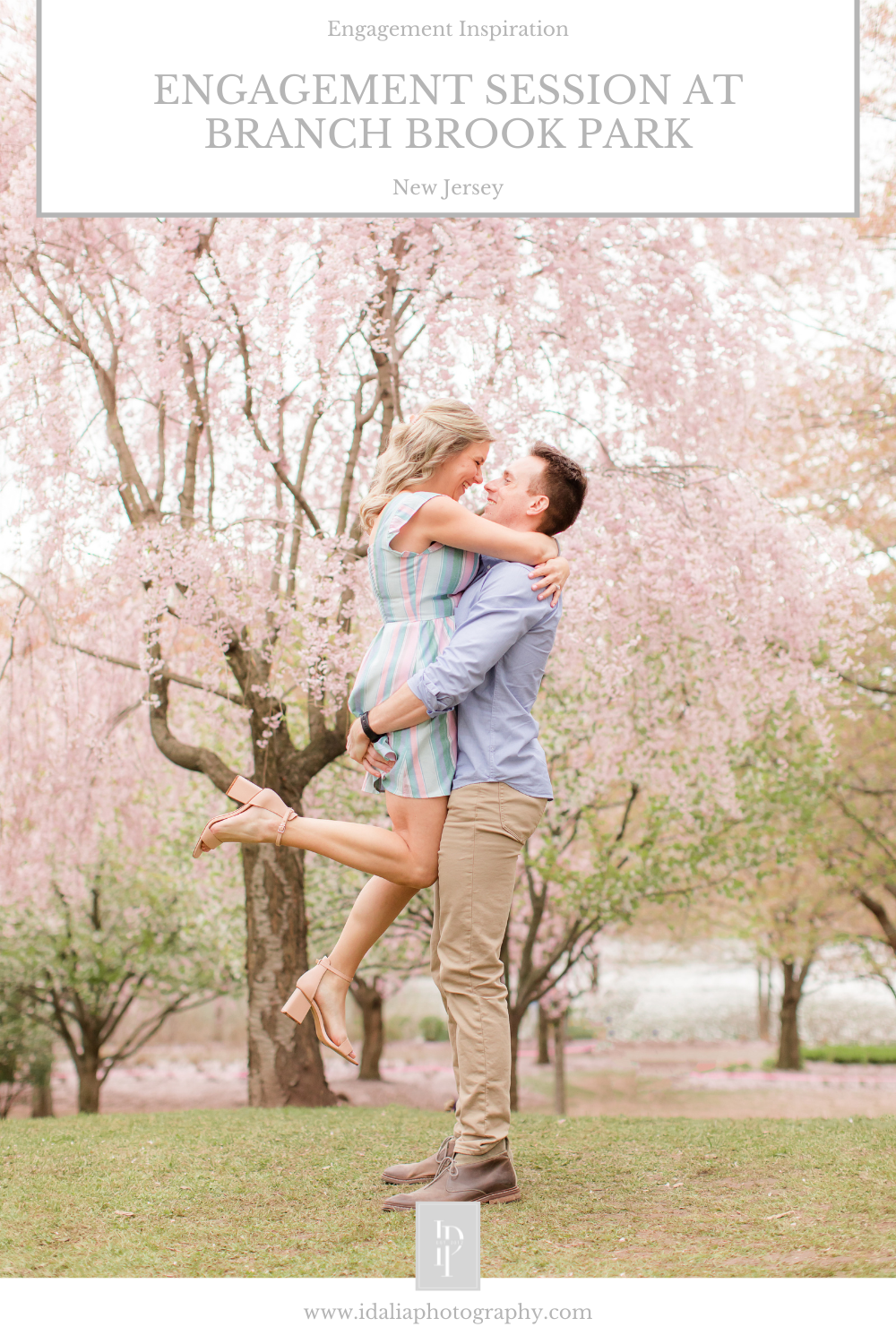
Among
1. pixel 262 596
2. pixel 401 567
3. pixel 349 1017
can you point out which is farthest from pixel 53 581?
pixel 349 1017

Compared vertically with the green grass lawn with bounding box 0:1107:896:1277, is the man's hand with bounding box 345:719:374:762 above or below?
above

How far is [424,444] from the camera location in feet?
11.2

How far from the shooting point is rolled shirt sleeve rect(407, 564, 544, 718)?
10.0 feet

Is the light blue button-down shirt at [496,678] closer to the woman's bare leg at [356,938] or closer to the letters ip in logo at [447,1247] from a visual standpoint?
the woman's bare leg at [356,938]

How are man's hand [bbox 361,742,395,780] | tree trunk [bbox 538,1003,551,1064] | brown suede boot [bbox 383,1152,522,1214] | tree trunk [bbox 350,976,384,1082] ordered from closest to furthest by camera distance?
brown suede boot [bbox 383,1152,522,1214]
man's hand [bbox 361,742,395,780]
tree trunk [bbox 350,976,384,1082]
tree trunk [bbox 538,1003,551,1064]

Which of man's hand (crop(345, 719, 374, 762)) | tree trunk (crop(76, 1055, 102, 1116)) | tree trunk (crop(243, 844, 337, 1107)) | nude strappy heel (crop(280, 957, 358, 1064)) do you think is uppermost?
man's hand (crop(345, 719, 374, 762))

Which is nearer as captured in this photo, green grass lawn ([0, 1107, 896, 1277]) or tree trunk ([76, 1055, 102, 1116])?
green grass lawn ([0, 1107, 896, 1277])

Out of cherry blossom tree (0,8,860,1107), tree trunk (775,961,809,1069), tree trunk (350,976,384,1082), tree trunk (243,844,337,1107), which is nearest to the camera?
cherry blossom tree (0,8,860,1107)

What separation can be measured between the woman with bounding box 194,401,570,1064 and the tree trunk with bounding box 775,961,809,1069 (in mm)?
16571

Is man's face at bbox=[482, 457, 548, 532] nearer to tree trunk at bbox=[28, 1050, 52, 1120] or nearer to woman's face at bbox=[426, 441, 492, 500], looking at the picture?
woman's face at bbox=[426, 441, 492, 500]

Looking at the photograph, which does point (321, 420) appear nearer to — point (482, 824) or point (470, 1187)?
point (482, 824)

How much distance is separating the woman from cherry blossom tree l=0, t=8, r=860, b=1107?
3.02m

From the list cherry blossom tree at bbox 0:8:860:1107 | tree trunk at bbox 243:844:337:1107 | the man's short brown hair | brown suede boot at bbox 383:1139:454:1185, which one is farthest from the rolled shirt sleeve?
tree trunk at bbox 243:844:337:1107

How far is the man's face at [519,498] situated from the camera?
3.38m
